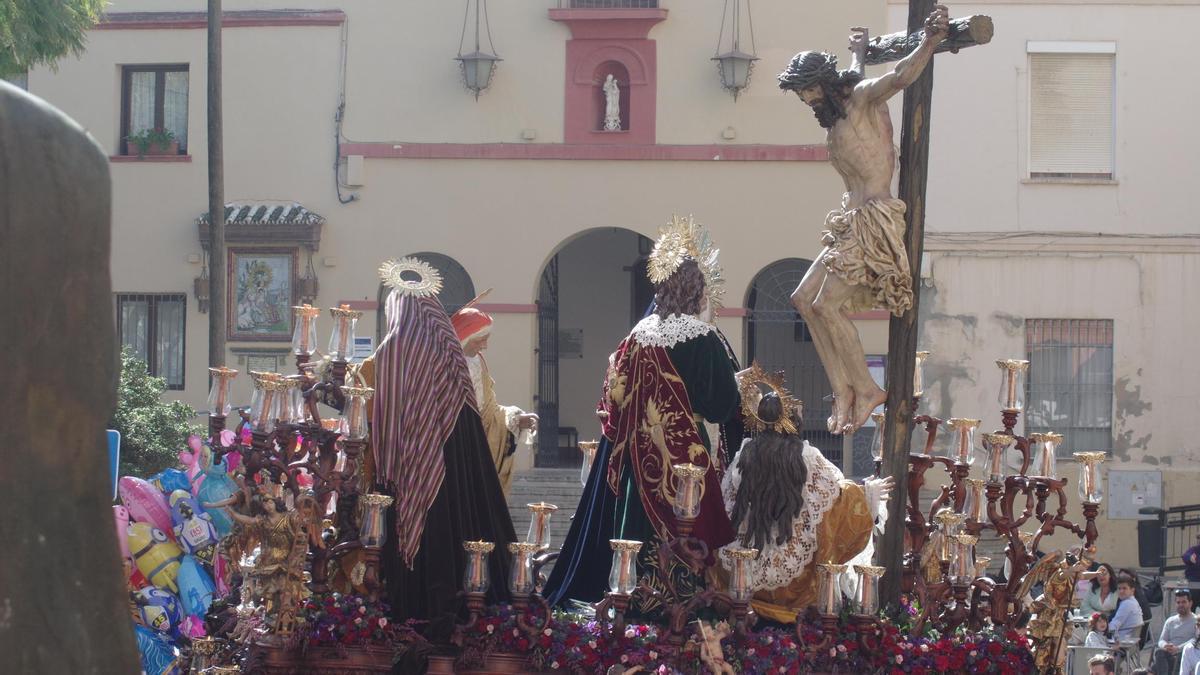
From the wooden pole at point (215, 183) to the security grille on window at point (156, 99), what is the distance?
4375mm

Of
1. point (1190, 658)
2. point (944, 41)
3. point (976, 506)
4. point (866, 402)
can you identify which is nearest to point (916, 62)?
point (944, 41)

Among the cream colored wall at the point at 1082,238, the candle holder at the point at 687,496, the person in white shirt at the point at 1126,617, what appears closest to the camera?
the candle holder at the point at 687,496

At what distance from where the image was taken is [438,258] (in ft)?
61.8

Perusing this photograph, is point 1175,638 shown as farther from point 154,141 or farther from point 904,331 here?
point 154,141

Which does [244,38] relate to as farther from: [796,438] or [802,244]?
[796,438]

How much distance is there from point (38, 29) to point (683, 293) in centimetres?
849

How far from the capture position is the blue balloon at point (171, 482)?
10531mm

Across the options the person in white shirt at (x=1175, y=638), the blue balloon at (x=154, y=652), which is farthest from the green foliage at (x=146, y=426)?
the person in white shirt at (x=1175, y=638)

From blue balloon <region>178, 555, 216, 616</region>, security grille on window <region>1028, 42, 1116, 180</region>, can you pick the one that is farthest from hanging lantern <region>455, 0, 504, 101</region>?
blue balloon <region>178, 555, 216, 616</region>

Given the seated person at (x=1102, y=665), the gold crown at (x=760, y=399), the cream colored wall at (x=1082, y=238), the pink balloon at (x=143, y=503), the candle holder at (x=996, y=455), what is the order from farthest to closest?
the cream colored wall at (x=1082, y=238)
the pink balloon at (x=143, y=503)
the seated person at (x=1102, y=665)
the gold crown at (x=760, y=399)
the candle holder at (x=996, y=455)

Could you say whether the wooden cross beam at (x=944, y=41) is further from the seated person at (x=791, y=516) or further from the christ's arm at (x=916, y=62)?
the seated person at (x=791, y=516)

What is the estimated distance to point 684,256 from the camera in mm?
8203

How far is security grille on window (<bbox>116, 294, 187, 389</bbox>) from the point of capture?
19.2 metres

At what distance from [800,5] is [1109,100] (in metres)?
3.58
